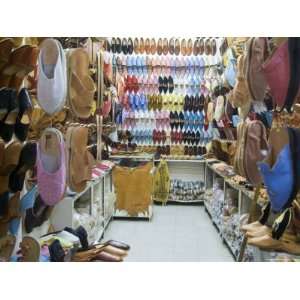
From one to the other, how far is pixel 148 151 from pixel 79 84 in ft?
8.63

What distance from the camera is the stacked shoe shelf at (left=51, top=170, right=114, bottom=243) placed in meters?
2.30

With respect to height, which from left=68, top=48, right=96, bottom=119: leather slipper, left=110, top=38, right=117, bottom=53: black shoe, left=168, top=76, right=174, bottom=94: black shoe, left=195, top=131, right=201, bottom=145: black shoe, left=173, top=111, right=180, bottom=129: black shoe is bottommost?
left=195, top=131, right=201, bottom=145: black shoe

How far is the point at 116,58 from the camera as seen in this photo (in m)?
4.25

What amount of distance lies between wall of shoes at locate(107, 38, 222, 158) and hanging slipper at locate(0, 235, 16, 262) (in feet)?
8.78

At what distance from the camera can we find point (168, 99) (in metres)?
4.62

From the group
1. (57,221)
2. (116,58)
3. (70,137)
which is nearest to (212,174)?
(116,58)

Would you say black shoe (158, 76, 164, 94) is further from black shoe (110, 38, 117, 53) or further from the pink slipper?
the pink slipper

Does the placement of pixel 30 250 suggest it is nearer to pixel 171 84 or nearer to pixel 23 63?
pixel 23 63

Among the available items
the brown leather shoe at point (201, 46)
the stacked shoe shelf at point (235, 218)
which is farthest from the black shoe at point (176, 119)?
the brown leather shoe at point (201, 46)

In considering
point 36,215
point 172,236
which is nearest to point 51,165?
point 36,215

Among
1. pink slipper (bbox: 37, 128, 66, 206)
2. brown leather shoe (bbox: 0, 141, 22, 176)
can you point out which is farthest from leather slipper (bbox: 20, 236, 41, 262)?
brown leather shoe (bbox: 0, 141, 22, 176)

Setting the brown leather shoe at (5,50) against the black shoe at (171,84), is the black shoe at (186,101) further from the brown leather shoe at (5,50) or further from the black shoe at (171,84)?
the brown leather shoe at (5,50)

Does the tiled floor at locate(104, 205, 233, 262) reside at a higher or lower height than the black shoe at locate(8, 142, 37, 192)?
lower
